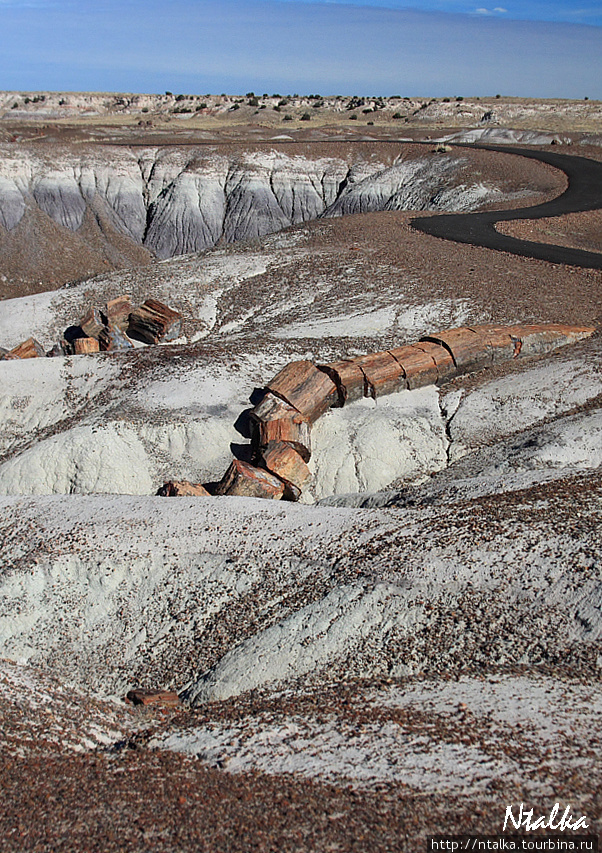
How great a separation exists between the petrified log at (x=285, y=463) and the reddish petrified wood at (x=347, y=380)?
1.63m

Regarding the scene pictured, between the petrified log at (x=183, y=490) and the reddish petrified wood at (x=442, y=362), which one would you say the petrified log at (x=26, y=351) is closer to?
the petrified log at (x=183, y=490)

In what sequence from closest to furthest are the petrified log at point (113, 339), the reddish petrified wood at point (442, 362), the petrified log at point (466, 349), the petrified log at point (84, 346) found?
the reddish petrified wood at point (442, 362) → the petrified log at point (466, 349) → the petrified log at point (84, 346) → the petrified log at point (113, 339)

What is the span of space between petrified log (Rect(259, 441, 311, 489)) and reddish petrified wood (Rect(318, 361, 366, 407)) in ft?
5.35

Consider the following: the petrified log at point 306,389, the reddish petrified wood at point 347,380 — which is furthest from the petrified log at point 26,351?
the reddish petrified wood at point 347,380

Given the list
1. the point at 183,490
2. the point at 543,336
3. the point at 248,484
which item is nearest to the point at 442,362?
the point at 543,336

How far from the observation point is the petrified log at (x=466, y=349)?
39.8ft

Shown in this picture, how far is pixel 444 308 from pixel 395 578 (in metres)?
9.45

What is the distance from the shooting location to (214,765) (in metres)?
4.55

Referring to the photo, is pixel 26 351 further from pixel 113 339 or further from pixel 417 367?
pixel 417 367

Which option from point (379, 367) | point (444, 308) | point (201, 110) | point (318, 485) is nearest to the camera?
point (318, 485)

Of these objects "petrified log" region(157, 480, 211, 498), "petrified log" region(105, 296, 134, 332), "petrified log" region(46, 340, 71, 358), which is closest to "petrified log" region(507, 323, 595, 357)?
"petrified log" region(157, 480, 211, 498)

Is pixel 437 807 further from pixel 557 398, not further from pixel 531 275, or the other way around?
pixel 531 275

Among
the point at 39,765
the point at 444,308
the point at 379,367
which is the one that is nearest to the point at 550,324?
the point at 444,308

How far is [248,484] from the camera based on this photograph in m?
9.55
